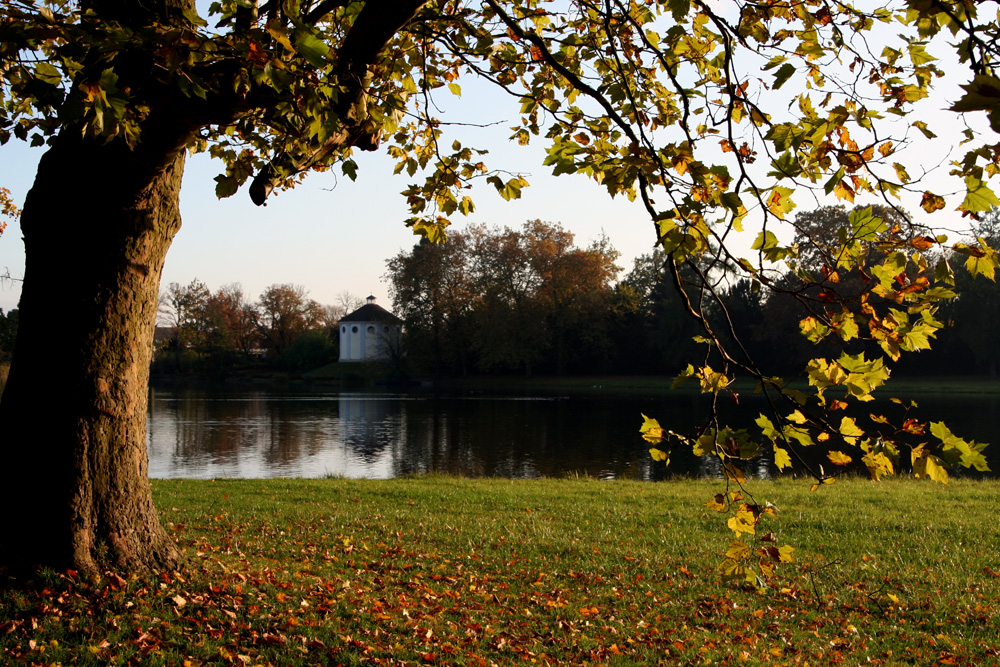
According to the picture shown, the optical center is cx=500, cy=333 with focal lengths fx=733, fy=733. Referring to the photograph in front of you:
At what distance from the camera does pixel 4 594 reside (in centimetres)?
425

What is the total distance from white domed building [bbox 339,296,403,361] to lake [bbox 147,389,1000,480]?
27.1 meters

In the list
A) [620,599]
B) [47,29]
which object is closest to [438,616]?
[620,599]

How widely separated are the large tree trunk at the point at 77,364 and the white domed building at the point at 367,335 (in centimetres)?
6155

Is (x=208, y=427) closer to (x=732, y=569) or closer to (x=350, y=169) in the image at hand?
(x=350, y=169)

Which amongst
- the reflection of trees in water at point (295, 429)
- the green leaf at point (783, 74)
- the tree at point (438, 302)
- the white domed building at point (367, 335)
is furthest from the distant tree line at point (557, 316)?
the green leaf at point (783, 74)

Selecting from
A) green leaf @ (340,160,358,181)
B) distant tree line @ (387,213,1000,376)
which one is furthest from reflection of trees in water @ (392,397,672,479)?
distant tree line @ (387,213,1000,376)

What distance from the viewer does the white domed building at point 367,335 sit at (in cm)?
6662

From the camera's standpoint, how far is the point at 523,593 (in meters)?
5.67

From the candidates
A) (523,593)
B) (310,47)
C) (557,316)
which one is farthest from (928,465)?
(557,316)

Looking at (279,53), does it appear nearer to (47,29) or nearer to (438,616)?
(47,29)

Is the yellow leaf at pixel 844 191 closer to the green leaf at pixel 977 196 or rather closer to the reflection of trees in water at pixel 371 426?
the green leaf at pixel 977 196

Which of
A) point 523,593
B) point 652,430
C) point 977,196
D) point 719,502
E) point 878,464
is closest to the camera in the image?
point 977,196

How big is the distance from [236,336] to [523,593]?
68.6 m

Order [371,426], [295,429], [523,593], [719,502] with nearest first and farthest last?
1. [719,502]
2. [523,593]
3. [295,429]
4. [371,426]
